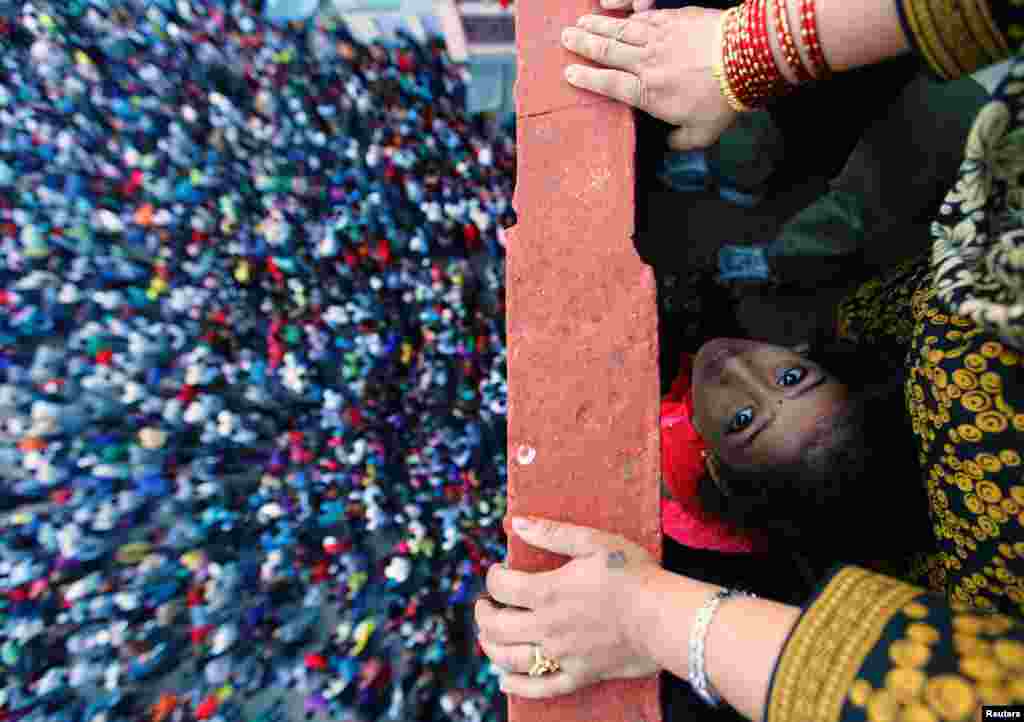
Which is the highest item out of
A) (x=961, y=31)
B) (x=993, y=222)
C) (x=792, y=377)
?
(x=961, y=31)

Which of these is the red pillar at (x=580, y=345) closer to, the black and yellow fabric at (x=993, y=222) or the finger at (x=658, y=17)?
the finger at (x=658, y=17)

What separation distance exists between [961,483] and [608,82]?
2.83 ft

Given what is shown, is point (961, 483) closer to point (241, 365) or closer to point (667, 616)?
point (667, 616)

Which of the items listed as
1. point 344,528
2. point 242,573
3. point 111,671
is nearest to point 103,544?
point 111,671

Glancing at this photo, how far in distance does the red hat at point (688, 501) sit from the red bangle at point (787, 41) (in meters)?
0.77

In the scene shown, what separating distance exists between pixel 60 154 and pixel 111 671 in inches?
131

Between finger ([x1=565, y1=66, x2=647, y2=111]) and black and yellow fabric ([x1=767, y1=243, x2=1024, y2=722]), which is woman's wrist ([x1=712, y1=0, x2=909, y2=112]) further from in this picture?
black and yellow fabric ([x1=767, y1=243, x2=1024, y2=722])

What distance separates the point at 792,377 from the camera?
1107mm

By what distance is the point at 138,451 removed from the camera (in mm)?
3371

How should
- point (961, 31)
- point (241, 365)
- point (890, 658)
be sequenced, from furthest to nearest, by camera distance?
point (241, 365)
point (961, 31)
point (890, 658)

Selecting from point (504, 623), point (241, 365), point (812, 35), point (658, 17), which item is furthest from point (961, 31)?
point (241, 365)

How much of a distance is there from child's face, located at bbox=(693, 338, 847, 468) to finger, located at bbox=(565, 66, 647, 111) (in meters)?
0.55

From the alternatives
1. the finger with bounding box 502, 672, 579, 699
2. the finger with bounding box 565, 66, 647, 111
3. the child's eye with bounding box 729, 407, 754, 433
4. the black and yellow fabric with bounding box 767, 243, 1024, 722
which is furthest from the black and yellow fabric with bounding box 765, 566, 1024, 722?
the finger with bounding box 565, 66, 647, 111

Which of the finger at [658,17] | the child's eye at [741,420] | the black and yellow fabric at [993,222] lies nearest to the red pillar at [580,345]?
the finger at [658,17]
